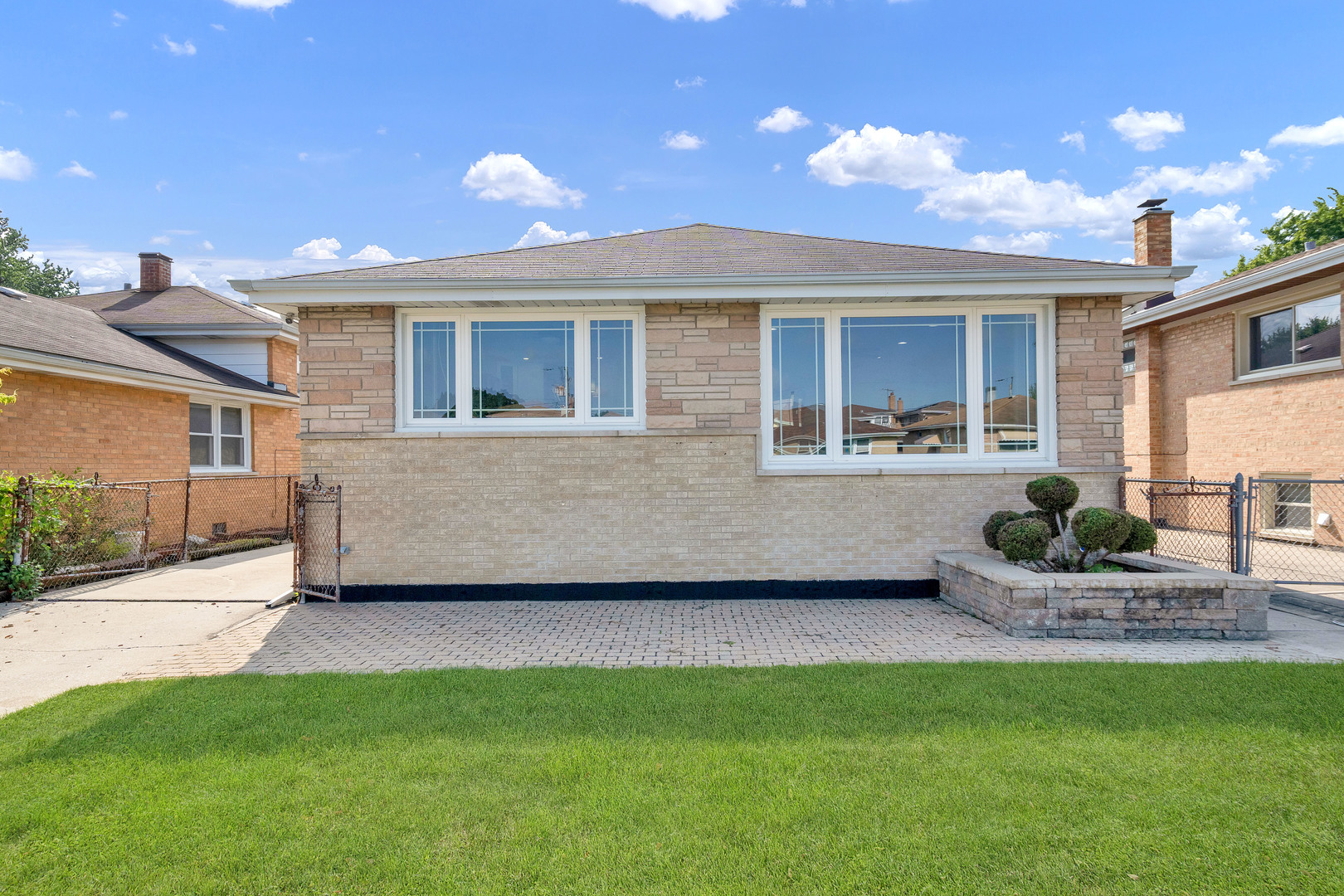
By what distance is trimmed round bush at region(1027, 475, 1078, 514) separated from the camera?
678cm

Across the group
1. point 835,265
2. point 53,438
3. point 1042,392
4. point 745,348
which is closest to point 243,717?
point 745,348

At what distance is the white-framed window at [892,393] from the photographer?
7.88 m

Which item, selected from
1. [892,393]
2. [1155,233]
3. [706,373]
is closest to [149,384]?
[706,373]

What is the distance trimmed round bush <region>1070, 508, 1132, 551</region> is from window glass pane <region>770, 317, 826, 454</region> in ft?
8.79

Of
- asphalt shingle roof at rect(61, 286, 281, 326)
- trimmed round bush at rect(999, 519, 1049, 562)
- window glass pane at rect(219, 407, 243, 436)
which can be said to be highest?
asphalt shingle roof at rect(61, 286, 281, 326)

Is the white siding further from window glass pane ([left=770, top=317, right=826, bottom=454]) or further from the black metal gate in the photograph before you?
window glass pane ([left=770, top=317, right=826, bottom=454])

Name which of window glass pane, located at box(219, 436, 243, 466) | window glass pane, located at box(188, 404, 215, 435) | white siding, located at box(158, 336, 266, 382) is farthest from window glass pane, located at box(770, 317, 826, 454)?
white siding, located at box(158, 336, 266, 382)

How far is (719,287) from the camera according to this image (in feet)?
24.1

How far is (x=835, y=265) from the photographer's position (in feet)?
25.7

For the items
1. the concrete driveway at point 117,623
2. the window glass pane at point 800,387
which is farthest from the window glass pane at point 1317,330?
the concrete driveway at point 117,623

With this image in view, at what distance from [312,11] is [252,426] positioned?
837cm

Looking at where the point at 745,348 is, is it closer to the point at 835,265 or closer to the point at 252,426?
the point at 835,265

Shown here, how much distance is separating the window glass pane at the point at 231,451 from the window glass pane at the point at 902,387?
1301 centimetres

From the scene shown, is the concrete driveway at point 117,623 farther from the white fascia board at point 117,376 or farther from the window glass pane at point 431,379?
the white fascia board at point 117,376
